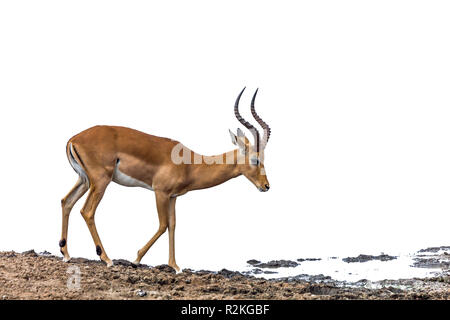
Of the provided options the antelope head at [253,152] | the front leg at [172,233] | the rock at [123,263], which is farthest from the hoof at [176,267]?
the antelope head at [253,152]

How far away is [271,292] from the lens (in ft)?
32.1

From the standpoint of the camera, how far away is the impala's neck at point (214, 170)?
36.5 feet

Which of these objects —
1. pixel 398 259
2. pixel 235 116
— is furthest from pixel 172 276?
pixel 398 259

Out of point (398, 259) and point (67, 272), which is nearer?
point (67, 272)

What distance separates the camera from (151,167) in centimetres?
1073

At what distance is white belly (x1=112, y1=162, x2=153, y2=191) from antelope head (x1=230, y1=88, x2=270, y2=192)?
1.57 metres

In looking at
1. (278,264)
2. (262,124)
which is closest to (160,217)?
(262,124)

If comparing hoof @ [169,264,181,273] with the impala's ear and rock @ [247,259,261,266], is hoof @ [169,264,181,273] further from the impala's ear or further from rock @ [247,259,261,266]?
the impala's ear

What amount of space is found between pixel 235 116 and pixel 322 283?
295cm

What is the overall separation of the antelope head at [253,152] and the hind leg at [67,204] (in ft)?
8.27

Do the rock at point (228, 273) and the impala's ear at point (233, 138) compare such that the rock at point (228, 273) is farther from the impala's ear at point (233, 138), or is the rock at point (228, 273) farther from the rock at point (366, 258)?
the rock at point (366, 258)
